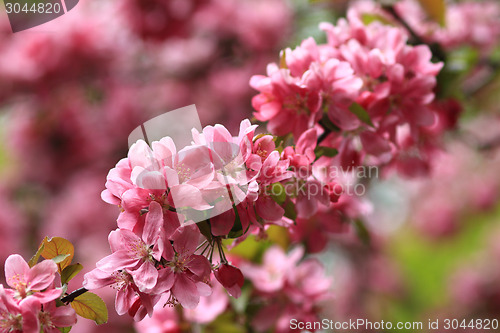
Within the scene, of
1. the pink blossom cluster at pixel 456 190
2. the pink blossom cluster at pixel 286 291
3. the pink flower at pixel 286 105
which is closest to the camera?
the pink flower at pixel 286 105

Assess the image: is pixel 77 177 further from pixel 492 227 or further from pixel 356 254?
pixel 492 227

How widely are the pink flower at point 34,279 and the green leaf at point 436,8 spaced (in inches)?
26.9

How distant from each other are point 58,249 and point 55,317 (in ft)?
0.20

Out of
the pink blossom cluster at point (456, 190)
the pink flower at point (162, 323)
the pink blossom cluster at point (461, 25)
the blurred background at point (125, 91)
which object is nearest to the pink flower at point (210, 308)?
the pink flower at point (162, 323)

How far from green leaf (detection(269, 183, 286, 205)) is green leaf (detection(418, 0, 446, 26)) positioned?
0.49 metres

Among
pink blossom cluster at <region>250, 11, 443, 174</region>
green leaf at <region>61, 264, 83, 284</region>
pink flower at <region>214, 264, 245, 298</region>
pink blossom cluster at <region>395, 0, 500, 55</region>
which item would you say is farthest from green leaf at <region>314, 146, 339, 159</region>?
pink blossom cluster at <region>395, 0, 500, 55</region>

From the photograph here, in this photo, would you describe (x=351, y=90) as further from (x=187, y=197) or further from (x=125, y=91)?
(x=125, y=91)

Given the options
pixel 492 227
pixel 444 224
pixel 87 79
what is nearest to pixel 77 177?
pixel 87 79

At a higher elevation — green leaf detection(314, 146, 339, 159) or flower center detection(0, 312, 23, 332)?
green leaf detection(314, 146, 339, 159)

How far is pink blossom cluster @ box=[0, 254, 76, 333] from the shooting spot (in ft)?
1.21

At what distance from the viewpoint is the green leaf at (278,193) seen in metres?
0.44

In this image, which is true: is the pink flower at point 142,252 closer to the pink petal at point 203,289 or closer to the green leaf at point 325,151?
the pink petal at point 203,289

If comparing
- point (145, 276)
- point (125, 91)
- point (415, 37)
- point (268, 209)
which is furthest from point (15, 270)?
point (125, 91)

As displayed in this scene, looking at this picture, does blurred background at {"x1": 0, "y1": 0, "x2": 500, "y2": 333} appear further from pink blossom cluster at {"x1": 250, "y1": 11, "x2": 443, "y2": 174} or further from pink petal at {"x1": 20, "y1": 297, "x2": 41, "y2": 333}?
pink petal at {"x1": 20, "y1": 297, "x2": 41, "y2": 333}
